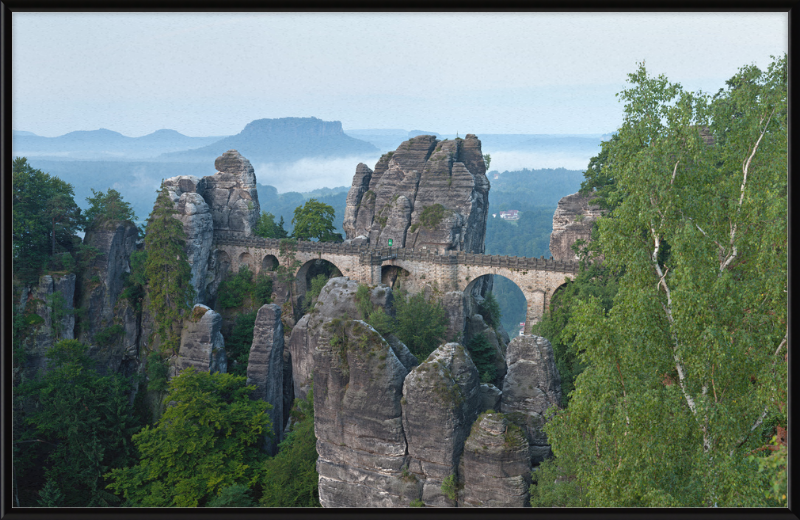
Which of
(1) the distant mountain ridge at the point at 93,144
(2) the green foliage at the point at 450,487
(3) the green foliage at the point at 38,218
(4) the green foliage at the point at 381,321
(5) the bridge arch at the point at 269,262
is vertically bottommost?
(2) the green foliage at the point at 450,487

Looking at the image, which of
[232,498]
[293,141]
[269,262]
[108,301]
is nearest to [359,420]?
[232,498]

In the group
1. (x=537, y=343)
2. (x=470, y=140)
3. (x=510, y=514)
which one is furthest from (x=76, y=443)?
(x=470, y=140)

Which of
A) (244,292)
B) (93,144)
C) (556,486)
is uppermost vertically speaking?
(93,144)

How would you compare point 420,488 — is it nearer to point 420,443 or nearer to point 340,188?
point 420,443

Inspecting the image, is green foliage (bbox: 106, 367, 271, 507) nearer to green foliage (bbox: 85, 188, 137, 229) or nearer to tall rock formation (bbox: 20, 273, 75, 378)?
tall rock formation (bbox: 20, 273, 75, 378)

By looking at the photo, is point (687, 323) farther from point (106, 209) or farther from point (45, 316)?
point (106, 209)

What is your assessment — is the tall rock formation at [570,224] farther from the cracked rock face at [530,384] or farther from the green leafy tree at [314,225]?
the cracked rock face at [530,384]

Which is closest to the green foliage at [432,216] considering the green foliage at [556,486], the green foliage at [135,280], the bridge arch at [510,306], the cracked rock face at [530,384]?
the green foliage at [135,280]
